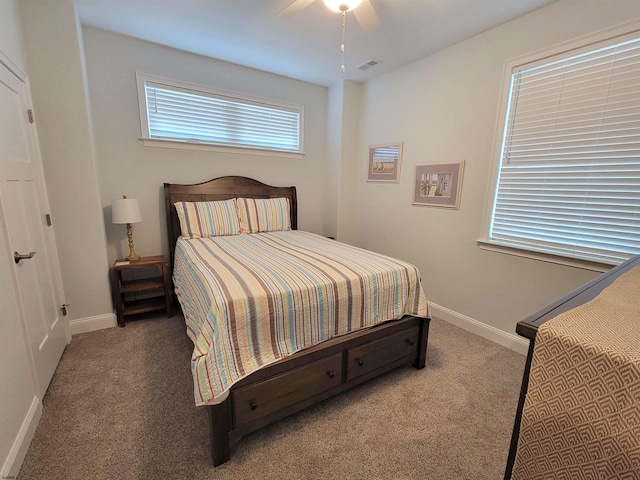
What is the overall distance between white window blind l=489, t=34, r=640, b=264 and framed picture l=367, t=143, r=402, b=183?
3.57ft

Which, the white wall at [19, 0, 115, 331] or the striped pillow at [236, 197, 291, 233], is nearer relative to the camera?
the white wall at [19, 0, 115, 331]

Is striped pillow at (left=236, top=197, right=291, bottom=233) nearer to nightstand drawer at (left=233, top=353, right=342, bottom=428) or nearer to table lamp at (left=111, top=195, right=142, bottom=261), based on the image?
table lamp at (left=111, top=195, right=142, bottom=261)

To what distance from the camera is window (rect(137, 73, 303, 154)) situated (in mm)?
2939

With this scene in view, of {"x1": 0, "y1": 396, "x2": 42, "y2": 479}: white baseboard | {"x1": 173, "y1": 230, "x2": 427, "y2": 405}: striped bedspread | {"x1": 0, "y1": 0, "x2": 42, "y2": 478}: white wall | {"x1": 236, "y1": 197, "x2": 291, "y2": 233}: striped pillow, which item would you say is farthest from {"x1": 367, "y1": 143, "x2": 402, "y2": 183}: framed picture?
{"x1": 0, "y1": 396, "x2": 42, "y2": 479}: white baseboard

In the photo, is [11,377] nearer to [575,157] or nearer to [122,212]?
[122,212]

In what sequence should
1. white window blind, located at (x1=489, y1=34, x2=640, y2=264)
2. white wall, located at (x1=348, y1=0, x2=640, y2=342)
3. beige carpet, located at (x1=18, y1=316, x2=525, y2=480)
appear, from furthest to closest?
white wall, located at (x1=348, y1=0, x2=640, y2=342)
white window blind, located at (x1=489, y1=34, x2=640, y2=264)
beige carpet, located at (x1=18, y1=316, x2=525, y2=480)

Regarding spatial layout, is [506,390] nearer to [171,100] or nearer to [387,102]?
[387,102]

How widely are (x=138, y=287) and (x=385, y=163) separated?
2.91m

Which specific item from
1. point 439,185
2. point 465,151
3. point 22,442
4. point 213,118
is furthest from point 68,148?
point 465,151

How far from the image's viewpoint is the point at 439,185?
9.39ft

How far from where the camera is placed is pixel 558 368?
701mm

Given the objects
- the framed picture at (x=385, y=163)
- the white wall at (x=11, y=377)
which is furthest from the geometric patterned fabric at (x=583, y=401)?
the framed picture at (x=385, y=163)

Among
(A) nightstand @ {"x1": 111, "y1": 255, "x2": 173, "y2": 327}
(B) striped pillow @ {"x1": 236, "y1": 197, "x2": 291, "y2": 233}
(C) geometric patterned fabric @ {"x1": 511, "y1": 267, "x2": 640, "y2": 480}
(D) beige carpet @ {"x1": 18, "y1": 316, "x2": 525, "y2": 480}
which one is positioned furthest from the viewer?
(B) striped pillow @ {"x1": 236, "y1": 197, "x2": 291, "y2": 233}

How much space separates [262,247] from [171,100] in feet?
6.29
